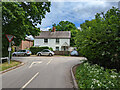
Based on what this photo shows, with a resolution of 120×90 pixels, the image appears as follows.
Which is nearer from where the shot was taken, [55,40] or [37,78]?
[37,78]

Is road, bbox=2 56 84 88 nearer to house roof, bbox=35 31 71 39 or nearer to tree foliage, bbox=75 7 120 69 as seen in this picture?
tree foliage, bbox=75 7 120 69

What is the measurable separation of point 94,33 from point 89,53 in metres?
1.70

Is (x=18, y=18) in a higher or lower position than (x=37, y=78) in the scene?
higher

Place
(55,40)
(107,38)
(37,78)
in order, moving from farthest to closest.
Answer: (55,40) → (107,38) → (37,78)

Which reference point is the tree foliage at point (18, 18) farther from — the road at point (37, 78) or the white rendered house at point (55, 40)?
the white rendered house at point (55, 40)

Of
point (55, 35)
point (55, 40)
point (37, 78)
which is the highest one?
point (55, 35)

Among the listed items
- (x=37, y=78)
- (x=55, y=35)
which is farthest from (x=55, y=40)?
(x=37, y=78)

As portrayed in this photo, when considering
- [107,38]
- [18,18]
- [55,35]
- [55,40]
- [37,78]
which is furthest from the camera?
[55,35]

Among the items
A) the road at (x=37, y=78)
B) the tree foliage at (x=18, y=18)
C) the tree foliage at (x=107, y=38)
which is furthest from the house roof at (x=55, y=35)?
the tree foliage at (x=107, y=38)

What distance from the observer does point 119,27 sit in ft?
21.1

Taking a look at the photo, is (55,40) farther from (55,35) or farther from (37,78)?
(37,78)

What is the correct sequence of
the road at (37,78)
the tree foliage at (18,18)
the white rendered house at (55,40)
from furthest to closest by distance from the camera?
the white rendered house at (55,40), the tree foliage at (18,18), the road at (37,78)

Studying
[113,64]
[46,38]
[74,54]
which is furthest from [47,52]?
[113,64]

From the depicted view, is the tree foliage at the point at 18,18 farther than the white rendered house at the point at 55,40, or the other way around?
the white rendered house at the point at 55,40
